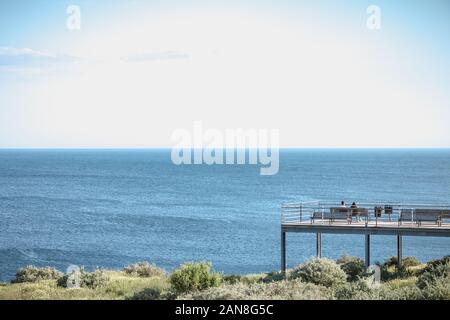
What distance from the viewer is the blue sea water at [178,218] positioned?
211ft

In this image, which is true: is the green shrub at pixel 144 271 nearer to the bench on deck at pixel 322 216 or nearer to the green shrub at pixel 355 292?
the bench on deck at pixel 322 216

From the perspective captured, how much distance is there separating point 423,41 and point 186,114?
51452 mm

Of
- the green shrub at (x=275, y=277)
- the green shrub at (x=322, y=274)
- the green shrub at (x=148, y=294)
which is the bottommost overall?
the green shrub at (x=275, y=277)

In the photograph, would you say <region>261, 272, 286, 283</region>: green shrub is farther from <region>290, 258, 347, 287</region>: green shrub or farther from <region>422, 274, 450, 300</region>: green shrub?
<region>422, 274, 450, 300</region>: green shrub

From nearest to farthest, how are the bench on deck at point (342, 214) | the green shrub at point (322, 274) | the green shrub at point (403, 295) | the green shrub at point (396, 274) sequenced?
the green shrub at point (403, 295) → the green shrub at point (322, 274) → the green shrub at point (396, 274) → the bench on deck at point (342, 214)

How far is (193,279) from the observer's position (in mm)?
20062

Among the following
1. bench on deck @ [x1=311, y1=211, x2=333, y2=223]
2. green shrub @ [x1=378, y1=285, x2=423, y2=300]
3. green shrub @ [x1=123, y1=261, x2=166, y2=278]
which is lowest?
green shrub @ [x1=123, y1=261, x2=166, y2=278]

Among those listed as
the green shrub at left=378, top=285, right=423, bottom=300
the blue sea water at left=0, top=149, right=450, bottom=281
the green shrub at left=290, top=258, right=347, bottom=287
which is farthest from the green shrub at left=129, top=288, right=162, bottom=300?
the blue sea water at left=0, top=149, right=450, bottom=281

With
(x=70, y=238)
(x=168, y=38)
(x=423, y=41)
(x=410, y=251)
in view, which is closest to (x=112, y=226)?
(x=70, y=238)

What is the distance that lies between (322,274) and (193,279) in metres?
4.29

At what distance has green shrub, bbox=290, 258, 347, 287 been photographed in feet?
70.7

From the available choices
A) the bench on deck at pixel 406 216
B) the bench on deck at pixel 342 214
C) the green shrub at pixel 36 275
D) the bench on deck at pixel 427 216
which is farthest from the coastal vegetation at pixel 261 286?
the bench on deck at pixel 406 216

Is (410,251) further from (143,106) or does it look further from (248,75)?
(143,106)
